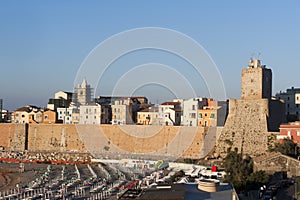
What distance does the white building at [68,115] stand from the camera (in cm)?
4896

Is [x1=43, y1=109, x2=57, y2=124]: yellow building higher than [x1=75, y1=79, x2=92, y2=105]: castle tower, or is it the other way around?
[x1=75, y1=79, x2=92, y2=105]: castle tower

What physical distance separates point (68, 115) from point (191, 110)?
12.9 meters

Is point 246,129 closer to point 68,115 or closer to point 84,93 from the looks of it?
point 68,115

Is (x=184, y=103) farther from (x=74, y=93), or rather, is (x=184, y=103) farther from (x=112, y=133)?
(x=74, y=93)

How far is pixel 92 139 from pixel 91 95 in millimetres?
16101

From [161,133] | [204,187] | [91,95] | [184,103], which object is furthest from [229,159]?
[91,95]

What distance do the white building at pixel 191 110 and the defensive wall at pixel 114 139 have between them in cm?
629

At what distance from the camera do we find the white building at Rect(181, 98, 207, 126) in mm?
43094

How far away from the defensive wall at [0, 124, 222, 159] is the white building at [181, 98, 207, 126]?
20.6 ft

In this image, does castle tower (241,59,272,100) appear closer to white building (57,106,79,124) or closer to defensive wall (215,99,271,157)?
defensive wall (215,99,271,157)

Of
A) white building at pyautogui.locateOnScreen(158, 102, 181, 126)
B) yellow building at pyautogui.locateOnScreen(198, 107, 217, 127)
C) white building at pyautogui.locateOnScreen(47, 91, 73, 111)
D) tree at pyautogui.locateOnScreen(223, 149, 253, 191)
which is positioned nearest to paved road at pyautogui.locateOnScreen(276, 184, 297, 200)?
A: tree at pyautogui.locateOnScreen(223, 149, 253, 191)

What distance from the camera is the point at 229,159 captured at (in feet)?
71.2

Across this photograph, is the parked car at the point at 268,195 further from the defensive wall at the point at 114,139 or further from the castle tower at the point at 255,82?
the defensive wall at the point at 114,139

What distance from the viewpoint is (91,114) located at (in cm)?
4703
